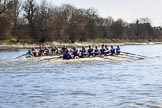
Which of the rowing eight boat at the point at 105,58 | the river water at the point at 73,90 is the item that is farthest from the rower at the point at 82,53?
the river water at the point at 73,90

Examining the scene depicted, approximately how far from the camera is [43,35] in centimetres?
9025

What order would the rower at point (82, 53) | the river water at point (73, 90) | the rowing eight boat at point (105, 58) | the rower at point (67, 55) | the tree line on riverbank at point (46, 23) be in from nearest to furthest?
the river water at point (73, 90)
the rowing eight boat at point (105, 58)
the rower at point (67, 55)
the rower at point (82, 53)
the tree line on riverbank at point (46, 23)

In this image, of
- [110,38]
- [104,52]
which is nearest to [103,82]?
[104,52]

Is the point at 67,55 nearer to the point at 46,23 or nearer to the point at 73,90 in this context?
the point at 73,90

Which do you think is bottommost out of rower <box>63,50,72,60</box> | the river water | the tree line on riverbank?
the river water

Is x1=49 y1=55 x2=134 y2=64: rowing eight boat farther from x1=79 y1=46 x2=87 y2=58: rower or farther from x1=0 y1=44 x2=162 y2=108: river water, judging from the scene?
x1=0 y1=44 x2=162 y2=108: river water

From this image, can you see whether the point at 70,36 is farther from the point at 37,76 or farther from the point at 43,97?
the point at 43,97

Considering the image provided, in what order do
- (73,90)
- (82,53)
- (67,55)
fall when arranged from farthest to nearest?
(82,53)
(67,55)
(73,90)

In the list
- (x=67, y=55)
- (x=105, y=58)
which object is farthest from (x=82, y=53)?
(x=67, y=55)

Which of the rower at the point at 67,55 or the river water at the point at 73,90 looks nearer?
the river water at the point at 73,90

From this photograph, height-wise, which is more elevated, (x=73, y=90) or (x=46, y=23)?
(x=46, y=23)

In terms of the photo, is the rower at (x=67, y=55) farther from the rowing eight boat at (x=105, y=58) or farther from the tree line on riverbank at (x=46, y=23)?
the tree line on riverbank at (x=46, y=23)

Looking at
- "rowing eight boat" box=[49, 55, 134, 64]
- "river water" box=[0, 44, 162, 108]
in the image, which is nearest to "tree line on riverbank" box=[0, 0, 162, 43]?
"rowing eight boat" box=[49, 55, 134, 64]

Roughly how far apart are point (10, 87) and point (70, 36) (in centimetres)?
8020
